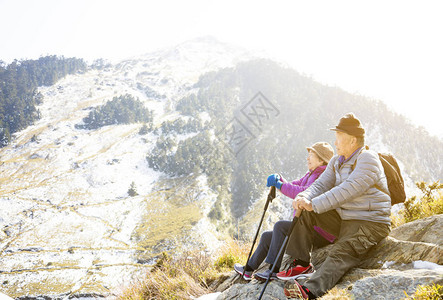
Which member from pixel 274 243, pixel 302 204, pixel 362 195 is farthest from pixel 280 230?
pixel 362 195

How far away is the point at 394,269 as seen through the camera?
9.61ft

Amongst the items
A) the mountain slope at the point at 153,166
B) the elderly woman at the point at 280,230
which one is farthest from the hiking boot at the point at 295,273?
the mountain slope at the point at 153,166

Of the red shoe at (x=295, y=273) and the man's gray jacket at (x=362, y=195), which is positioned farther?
the red shoe at (x=295, y=273)

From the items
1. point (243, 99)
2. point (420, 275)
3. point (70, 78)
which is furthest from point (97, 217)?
point (70, 78)

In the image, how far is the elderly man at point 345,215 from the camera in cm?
293

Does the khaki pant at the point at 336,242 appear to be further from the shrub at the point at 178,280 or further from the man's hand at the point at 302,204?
the shrub at the point at 178,280

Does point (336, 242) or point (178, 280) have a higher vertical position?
point (336, 242)

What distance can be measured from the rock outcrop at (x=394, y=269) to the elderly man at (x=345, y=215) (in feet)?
0.55

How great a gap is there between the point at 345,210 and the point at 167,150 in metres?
95.9

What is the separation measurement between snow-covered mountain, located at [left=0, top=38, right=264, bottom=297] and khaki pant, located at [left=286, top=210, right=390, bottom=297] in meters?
53.2

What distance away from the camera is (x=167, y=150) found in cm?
9606

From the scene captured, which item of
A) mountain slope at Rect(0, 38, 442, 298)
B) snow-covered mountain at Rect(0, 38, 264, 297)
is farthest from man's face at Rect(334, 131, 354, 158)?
snow-covered mountain at Rect(0, 38, 264, 297)

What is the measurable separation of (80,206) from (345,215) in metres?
83.9

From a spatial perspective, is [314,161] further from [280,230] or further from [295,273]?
[295,273]
